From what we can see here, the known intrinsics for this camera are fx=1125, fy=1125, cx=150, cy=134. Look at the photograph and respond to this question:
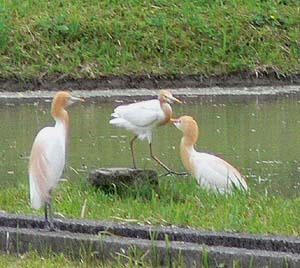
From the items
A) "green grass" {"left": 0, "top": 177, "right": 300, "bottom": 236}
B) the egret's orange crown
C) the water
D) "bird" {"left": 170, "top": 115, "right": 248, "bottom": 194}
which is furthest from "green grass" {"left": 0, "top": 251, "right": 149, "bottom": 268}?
the water

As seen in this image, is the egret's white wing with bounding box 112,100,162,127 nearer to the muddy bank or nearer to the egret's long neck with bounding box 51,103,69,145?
the egret's long neck with bounding box 51,103,69,145

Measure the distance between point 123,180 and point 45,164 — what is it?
137cm

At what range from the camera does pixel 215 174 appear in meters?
7.59

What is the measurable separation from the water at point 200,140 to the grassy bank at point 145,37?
1594mm

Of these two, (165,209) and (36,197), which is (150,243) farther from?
(165,209)

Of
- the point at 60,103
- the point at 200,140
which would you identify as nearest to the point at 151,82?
the point at 200,140

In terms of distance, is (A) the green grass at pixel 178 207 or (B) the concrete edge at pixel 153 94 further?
(B) the concrete edge at pixel 153 94

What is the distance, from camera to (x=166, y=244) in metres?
5.15

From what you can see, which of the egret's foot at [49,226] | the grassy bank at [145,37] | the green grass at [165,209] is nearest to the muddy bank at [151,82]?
the grassy bank at [145,37]

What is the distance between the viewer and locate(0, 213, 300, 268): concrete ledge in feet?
16.5

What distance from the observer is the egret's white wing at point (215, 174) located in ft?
24.5

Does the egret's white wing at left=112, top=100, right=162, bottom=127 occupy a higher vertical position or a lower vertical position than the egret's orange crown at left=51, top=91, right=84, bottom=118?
lower

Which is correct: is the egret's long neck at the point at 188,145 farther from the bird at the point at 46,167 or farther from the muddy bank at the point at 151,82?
the muddy bank at the point at 151,82

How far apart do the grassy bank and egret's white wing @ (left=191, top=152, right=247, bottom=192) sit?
22.9ft
